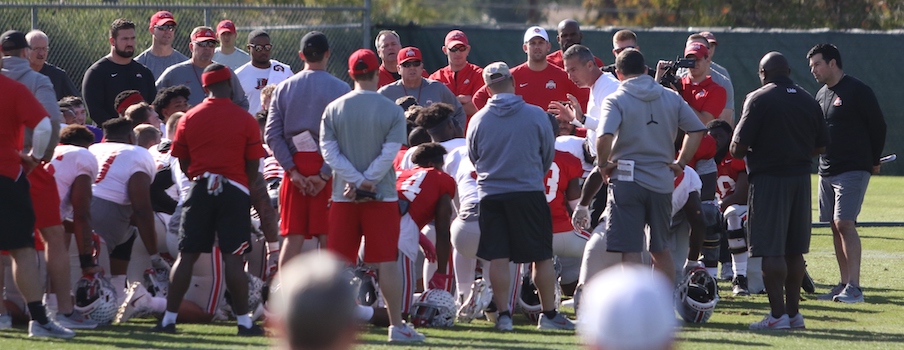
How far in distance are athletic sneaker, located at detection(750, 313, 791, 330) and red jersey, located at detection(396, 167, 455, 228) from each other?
225 cm

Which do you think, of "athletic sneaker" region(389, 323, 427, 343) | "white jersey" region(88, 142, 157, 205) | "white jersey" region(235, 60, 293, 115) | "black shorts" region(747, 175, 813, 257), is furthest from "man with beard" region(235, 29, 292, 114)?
"black shorts" region(747, 175, 813, 257)

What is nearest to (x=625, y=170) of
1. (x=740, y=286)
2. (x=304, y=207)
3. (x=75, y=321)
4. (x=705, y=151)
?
(x=304, y=207)

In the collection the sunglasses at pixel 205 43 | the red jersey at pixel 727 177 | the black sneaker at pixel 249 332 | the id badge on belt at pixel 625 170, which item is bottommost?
the black sneaker at pixel 249 332

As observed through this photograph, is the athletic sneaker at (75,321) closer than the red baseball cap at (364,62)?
No

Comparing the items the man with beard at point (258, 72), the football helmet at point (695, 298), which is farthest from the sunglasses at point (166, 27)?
the football helmet at point (695, 298)

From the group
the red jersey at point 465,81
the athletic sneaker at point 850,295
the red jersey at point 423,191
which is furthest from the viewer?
the red jersey at point 465,81

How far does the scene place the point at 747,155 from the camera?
8266 millimetres

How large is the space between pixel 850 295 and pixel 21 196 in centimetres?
609

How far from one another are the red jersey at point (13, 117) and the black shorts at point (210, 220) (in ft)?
3.35

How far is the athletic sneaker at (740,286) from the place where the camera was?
990 centimetres

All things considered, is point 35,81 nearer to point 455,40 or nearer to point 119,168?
point 119,168

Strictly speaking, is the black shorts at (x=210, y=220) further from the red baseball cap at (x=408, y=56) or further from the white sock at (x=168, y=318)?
the red baseball cap at (x=408, y=56)

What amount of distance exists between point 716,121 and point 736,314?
2.14 metres

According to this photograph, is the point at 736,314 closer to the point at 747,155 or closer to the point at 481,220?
the point at 747,155
